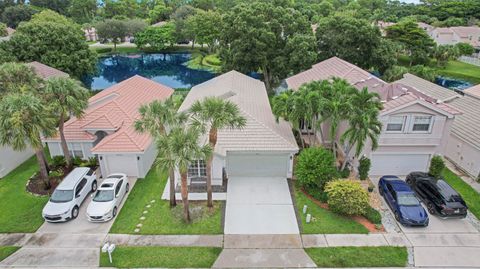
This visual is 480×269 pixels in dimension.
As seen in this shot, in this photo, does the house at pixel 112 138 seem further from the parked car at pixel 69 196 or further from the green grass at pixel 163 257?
the green grass at pixel 163 257

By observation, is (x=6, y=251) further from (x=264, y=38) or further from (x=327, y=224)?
(x=264, y=38)

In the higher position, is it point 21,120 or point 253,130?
point 21,120

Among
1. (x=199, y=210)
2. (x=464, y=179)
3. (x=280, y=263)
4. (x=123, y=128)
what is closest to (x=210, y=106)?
(x=199, y=210)

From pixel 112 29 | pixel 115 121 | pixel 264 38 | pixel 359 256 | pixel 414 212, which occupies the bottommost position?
pixel 359 256

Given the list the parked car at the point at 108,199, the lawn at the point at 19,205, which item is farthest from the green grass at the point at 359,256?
the lawn at the point at 19,205

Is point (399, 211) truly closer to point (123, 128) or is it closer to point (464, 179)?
point (464, 179)

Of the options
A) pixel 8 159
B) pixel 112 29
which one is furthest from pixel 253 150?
pixel 112 29

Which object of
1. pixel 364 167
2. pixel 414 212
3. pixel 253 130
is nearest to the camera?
pixel 414 212
